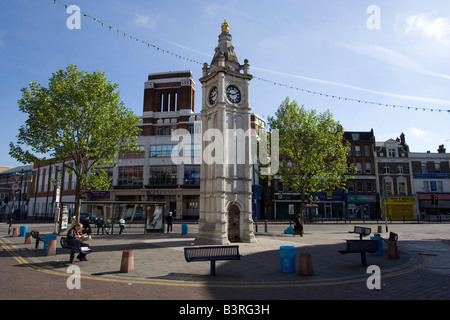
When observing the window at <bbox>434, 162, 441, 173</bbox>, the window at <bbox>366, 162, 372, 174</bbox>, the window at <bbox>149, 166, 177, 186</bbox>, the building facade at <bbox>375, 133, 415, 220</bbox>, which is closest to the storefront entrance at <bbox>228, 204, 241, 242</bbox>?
the window at <bbox>149, 166, 177, 186</bbox>

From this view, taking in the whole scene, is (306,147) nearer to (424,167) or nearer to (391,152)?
(391,152)

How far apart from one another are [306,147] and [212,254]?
2379cm

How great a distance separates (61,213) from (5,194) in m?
77.2

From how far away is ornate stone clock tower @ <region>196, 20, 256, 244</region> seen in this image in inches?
666

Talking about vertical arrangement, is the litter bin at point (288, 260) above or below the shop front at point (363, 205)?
below

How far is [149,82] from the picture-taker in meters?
53.5

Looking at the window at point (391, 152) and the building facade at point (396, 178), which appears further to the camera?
the window at point (391, 152)

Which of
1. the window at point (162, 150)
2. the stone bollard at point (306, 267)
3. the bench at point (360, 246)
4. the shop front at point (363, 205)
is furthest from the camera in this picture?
the shop front at point (363, 205)

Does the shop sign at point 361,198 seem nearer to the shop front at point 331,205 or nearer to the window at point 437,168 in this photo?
the shop front at point 331,205

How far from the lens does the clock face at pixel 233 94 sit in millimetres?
18422

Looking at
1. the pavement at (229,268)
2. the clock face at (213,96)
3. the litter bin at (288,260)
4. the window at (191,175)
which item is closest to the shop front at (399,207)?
the window at (191,175)

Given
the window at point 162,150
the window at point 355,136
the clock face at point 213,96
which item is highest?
the window at point 355,136

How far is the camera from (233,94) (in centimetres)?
1861

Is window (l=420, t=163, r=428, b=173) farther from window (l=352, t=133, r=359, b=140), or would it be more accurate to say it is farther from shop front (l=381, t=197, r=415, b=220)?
window (l=352, t=133, r=359, b=140)
